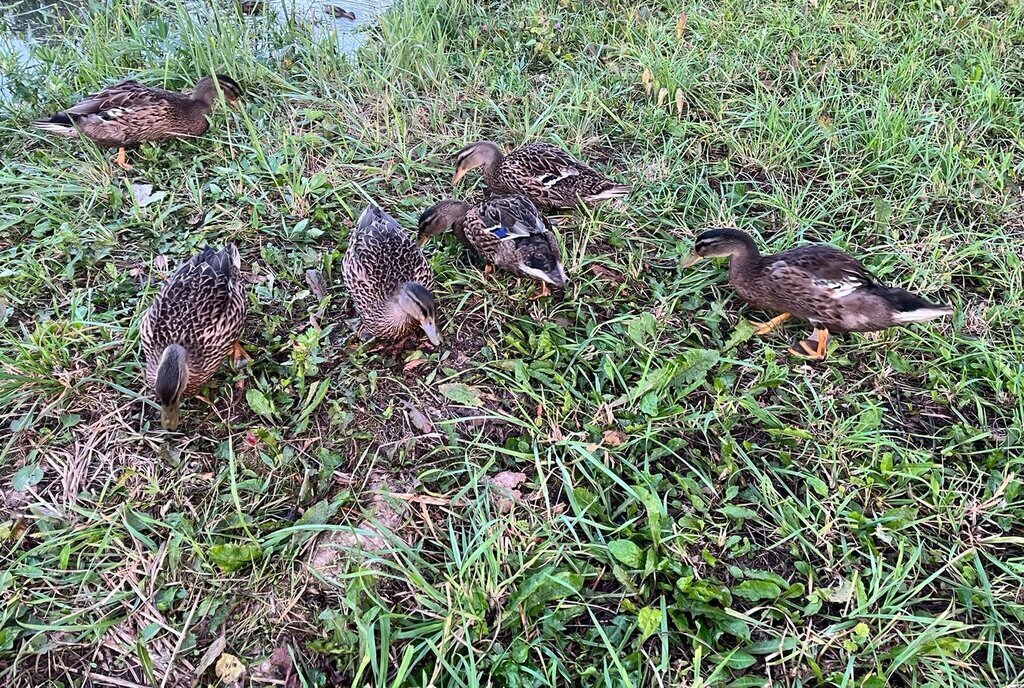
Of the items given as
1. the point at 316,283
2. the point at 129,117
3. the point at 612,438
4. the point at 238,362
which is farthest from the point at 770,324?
the point at 129,117

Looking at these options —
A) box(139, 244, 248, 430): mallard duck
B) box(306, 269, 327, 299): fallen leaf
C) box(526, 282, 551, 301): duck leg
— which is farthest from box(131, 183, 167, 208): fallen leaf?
box(526, 282, 551, 301): duck leg

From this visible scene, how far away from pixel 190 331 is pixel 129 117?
203cm

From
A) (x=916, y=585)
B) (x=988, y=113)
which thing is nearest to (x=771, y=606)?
A: (x=916, y=585)

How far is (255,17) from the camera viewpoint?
523cm

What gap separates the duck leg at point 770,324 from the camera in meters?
3.31

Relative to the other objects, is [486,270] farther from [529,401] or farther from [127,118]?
[127,118]

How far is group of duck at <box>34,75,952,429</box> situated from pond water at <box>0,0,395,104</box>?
1.62m

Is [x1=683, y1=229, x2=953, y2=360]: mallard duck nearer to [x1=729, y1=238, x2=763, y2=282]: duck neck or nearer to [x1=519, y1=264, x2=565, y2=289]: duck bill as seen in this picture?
[x1=729, y1=238, x2=763, y2=282]: duck neck

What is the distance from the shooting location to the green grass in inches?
90.4

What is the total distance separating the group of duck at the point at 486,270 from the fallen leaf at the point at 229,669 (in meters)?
1.02

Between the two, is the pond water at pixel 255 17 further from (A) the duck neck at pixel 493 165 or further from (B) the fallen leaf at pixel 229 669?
(B) the fallen leaf at pixel 229 669

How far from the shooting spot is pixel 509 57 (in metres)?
5.04

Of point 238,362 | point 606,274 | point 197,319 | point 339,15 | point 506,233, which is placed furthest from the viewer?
point 339,15

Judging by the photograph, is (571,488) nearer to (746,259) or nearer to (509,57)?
(746,259)
